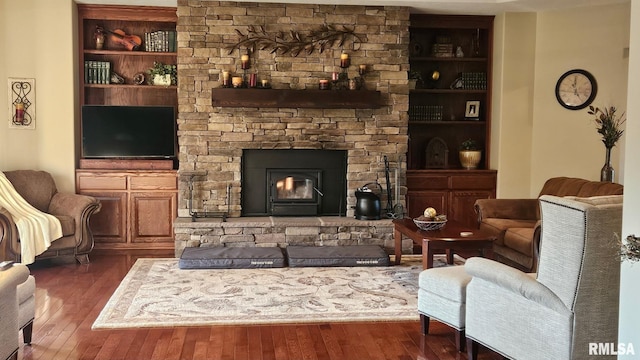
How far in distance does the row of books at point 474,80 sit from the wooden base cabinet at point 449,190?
1.10m

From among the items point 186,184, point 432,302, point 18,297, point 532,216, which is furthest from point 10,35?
point 532,216

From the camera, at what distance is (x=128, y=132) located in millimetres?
7301

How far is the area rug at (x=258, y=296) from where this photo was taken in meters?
4.64

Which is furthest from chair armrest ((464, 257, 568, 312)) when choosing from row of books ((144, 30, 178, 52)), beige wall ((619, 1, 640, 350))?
row of books ((144, 30, 178, 52))

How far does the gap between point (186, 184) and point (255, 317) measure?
9.33 ft

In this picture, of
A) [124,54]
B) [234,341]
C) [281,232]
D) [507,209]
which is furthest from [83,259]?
[507,209]

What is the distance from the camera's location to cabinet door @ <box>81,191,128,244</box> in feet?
23.6

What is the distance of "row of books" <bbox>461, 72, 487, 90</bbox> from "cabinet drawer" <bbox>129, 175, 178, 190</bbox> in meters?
3.78

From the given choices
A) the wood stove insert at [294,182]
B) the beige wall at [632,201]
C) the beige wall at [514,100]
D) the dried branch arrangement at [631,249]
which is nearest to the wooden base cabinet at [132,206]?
the wood stove insert at [294,182]

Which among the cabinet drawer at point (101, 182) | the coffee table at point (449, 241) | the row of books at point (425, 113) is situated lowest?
the coffee table at point (449, 241)

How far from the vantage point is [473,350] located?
380 cm

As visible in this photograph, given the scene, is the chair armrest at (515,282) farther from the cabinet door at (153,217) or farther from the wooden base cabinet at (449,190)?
the cabinet door at (153,217)

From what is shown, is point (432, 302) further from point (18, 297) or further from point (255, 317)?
point (18, 297)

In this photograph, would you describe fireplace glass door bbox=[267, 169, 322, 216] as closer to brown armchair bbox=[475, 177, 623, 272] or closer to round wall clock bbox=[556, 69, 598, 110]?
brown armchair bbox=[475, 177, 623, 272]
